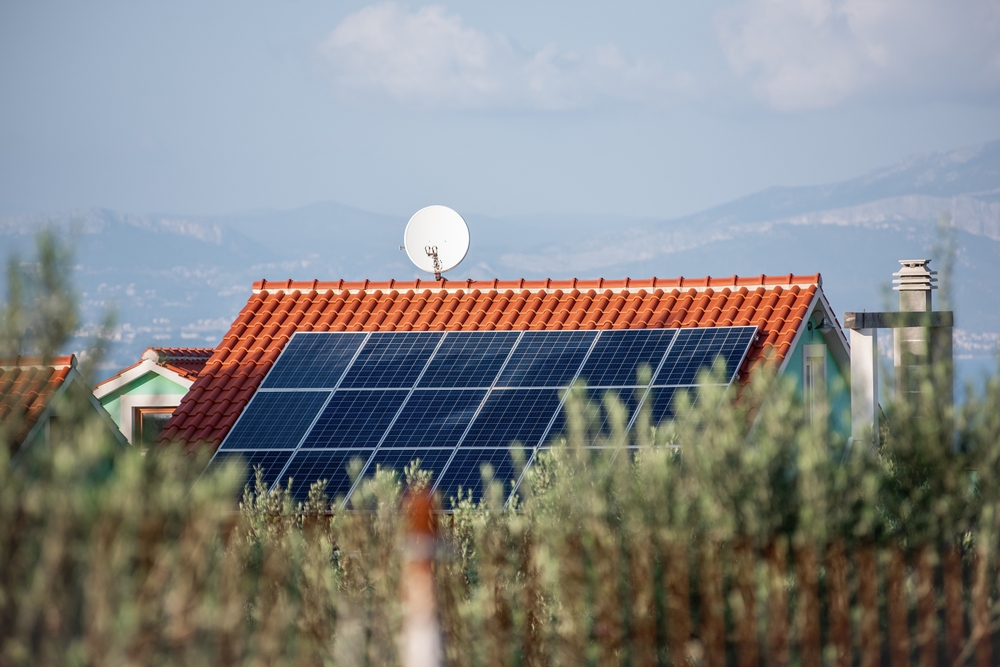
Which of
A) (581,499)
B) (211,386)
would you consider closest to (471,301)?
(211,386)

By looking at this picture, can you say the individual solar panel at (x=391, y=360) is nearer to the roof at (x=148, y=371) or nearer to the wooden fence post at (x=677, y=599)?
the wooden fence post at (x=677, y=599)

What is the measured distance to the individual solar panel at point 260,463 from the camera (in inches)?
729

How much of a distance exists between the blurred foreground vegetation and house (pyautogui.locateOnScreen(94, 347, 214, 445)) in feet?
61.4

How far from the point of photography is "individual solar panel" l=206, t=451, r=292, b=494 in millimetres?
18516

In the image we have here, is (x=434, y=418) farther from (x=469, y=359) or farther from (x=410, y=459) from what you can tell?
(x=469, y=359)

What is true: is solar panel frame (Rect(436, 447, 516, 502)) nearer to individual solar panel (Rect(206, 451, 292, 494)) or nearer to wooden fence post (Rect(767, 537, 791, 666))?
individual solar panel (Rect(206, 451, 292, 494))

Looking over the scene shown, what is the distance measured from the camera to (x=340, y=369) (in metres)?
20.5

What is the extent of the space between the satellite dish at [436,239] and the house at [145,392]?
866cm

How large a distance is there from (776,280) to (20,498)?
1619 centimetres

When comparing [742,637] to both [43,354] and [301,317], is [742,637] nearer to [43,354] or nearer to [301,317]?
[43,354]

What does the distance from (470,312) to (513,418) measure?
433cm

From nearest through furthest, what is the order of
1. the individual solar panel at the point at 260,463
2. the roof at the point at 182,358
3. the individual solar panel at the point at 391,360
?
the individual solar panel at the point at 260,463
the individual solar panel at the point at 391,360
the roof at the point at 182,358

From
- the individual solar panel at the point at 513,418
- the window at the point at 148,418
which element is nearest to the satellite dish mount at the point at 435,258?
the individual solar panel at the point at 513,418

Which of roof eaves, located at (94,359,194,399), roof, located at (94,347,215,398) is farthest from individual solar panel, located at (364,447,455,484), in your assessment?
roof eaves, located at (94,359,194,399)
